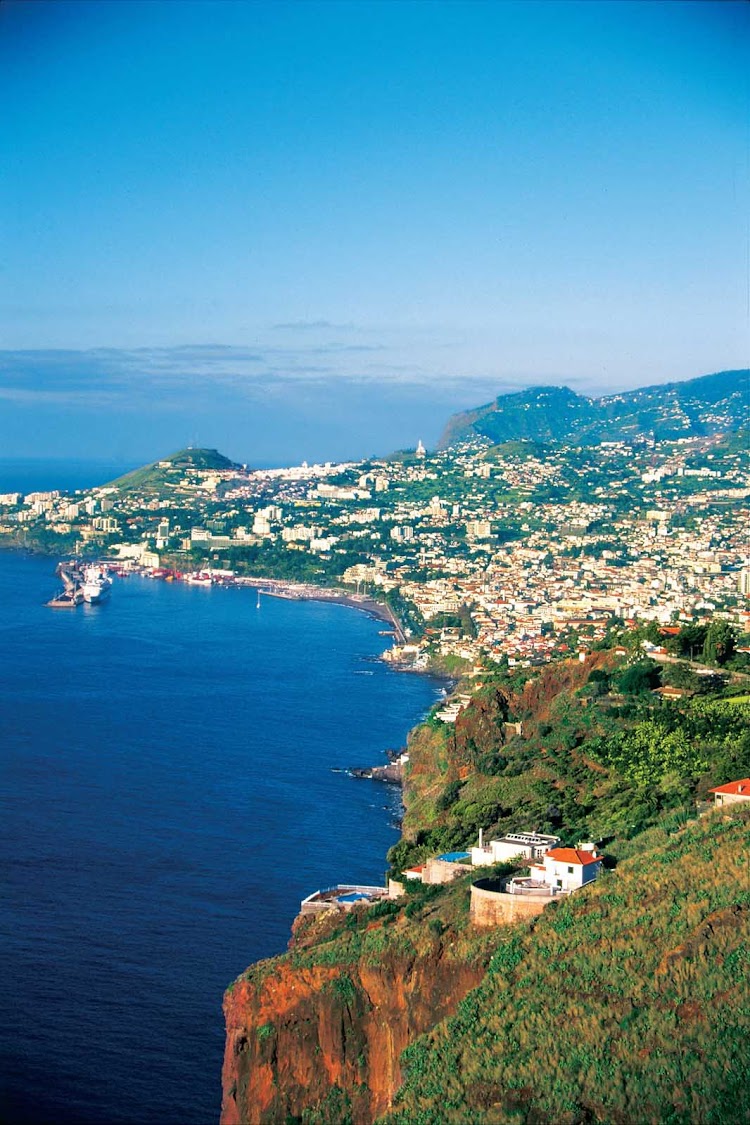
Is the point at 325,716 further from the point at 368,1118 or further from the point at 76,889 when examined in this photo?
the point at 368,1118

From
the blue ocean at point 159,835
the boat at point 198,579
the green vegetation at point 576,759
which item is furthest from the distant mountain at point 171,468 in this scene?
the green vegetation at point 576,759

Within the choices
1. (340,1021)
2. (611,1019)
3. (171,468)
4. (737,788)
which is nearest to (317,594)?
(171,468)

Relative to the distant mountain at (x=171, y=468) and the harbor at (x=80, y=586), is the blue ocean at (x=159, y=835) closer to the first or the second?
the harbor at (x=80, y=586)

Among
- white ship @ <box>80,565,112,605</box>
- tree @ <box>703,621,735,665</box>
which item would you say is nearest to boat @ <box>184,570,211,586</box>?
white ship @ <box>80,565,112,605</box>

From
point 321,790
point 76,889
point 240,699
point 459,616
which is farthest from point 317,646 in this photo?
point 76,889

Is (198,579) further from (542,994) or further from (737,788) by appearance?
(542,994)

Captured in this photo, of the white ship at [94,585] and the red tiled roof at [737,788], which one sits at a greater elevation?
the red tiled roof at [737,788]
